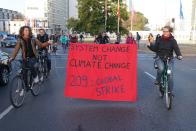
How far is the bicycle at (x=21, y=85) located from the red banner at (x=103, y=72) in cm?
87

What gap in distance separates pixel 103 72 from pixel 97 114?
159 centimetres

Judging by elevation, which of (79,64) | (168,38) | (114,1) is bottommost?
(79,64)

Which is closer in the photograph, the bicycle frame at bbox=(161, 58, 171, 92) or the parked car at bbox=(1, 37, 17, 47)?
the bicycle frame at bbox=(161, 58, 171, 92)

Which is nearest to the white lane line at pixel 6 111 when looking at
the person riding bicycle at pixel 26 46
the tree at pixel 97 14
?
the person riding bicycle at pixel 26 46

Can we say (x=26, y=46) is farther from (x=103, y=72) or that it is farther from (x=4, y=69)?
(x=4, y=69)

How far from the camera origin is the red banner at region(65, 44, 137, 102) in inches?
351

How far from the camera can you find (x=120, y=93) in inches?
349

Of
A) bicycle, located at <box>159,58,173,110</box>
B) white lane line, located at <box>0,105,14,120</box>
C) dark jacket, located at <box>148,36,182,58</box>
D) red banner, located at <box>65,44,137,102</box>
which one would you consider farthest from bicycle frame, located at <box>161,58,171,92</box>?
white lane line, located at <box>0,105,14,120</box>

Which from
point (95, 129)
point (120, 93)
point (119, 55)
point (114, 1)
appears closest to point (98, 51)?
point (119, 55)

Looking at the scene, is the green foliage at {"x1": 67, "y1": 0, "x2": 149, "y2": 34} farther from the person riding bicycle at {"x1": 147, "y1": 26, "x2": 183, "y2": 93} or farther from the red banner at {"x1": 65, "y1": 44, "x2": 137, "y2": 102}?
the person riding bicycle at {"x1": 147, "y1": 26, "x2": 183, "y2": 93}

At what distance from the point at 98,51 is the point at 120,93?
1050mm

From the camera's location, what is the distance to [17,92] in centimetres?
845

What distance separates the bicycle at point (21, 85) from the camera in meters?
8.27

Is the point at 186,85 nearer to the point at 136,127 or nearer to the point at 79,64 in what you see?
the point at 79,64
